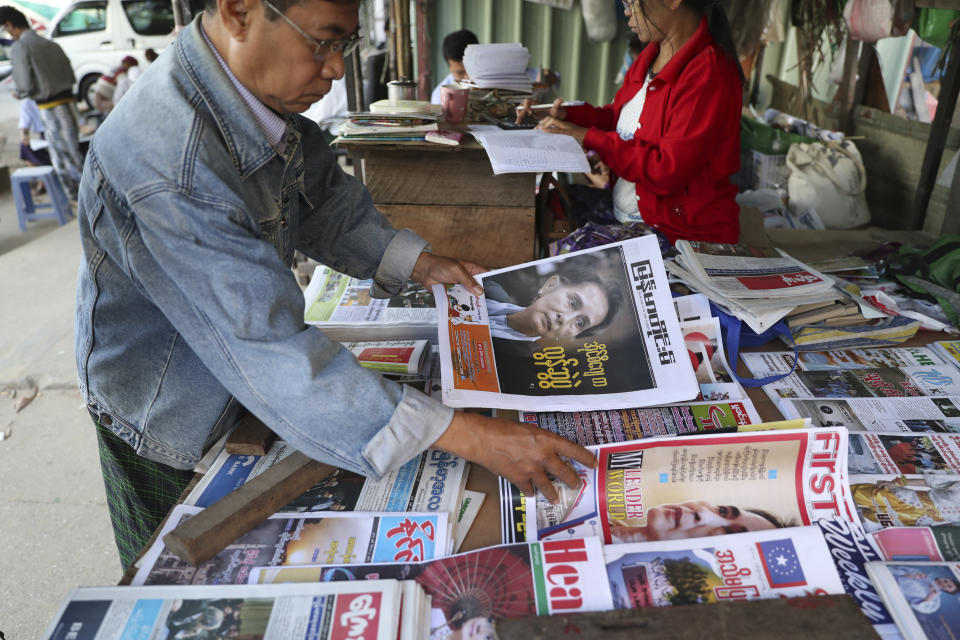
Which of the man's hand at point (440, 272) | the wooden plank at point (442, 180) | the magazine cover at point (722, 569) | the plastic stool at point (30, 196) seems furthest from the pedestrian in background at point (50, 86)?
the magazine cover at point (722, 569)

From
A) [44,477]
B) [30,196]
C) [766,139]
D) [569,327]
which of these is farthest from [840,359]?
[30,196]

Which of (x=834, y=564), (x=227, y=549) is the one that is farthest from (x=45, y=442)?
(x=834, y=564)

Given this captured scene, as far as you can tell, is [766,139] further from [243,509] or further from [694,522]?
[243,509]

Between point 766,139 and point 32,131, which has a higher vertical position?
point 766,139

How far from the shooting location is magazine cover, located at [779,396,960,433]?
1159 mm

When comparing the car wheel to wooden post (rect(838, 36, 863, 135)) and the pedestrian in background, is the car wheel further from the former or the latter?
wooden post (rect(838, 36, 863, 135))

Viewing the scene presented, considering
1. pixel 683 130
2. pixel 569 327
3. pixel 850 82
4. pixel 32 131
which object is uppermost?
pixel 683 130

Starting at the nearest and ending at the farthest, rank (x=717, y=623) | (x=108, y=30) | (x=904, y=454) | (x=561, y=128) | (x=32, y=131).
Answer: (x=717, y=623) → (x=904, y=454) → (x=561, y=128) → (x=32, y=131) → (x=108, y=30)

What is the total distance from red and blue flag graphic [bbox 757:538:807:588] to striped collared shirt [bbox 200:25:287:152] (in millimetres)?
872

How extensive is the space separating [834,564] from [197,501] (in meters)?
0.86

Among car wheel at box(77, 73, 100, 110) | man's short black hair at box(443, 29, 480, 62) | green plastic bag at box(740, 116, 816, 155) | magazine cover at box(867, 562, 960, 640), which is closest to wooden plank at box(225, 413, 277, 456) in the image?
magazine cover at box(867, 562, 960, 640)

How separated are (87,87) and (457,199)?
10.8 metres

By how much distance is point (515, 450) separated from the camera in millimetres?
885

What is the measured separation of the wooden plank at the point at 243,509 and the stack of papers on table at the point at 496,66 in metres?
2.28
